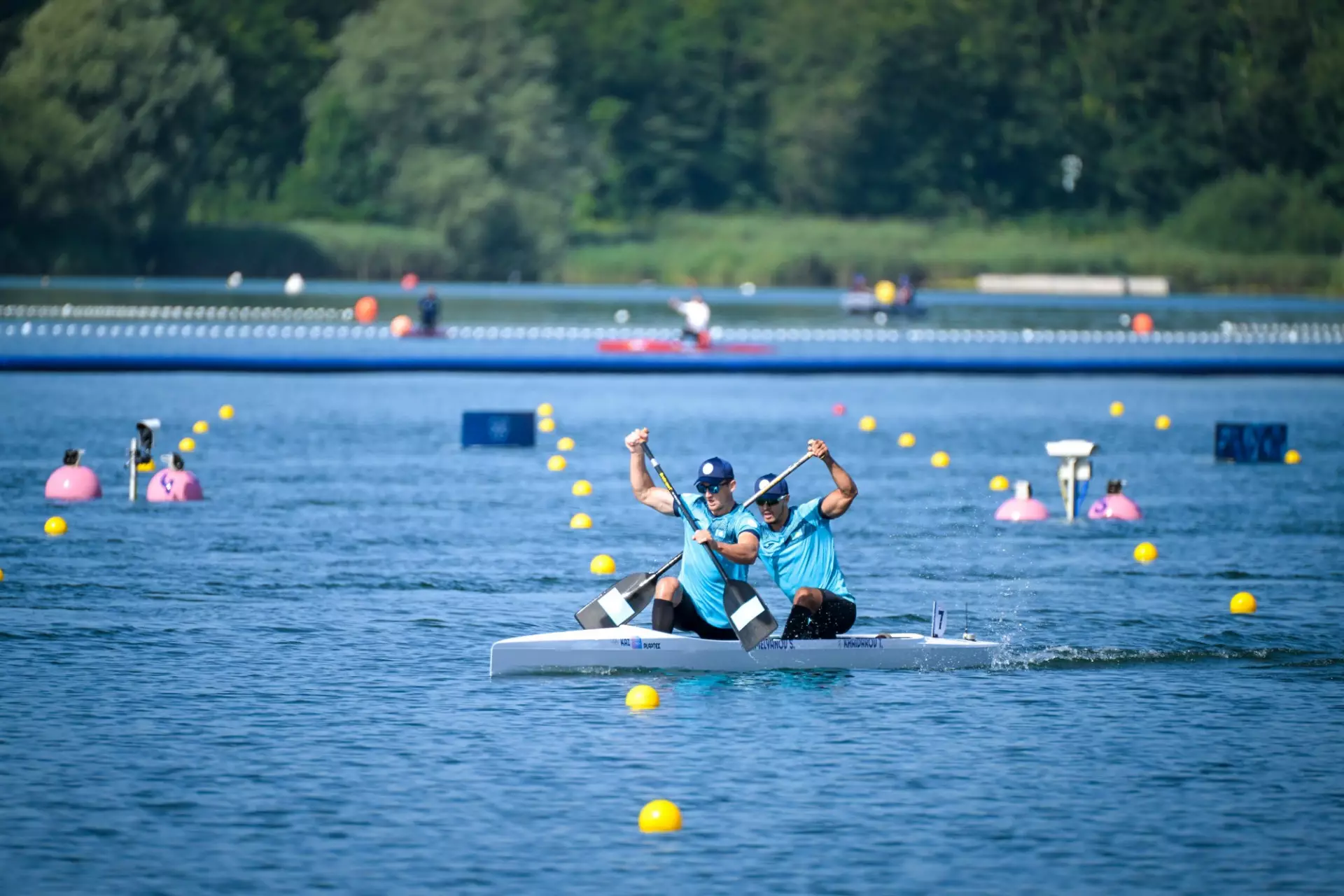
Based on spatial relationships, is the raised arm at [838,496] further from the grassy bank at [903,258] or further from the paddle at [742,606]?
the grassy bank at [903,258]

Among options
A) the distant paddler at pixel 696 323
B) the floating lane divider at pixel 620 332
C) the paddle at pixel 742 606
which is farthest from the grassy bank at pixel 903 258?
the paddle at pixel 742 606

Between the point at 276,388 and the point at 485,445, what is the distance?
38.7 ft

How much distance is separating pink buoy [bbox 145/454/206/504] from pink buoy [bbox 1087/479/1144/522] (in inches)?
370

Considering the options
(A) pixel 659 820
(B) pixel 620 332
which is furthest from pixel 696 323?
(A) pixel 659 820

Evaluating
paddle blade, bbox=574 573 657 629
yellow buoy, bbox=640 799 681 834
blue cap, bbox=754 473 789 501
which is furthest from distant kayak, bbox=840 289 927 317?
yellow buoy, bbox=640 799 681 834

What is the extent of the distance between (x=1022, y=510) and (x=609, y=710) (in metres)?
10.9

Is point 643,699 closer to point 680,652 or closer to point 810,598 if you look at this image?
point 680,652

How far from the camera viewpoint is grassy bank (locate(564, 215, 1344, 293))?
104250mm

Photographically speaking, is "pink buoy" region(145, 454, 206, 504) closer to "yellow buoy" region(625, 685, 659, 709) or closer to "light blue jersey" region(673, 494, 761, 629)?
"light blue jersey" region(673, 494, 761, 629)

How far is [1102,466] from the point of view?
2947 centimetres

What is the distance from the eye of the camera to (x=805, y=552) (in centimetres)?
1427

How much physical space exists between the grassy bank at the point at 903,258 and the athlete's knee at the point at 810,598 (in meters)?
90.7

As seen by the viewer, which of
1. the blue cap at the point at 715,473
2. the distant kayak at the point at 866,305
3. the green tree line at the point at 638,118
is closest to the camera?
the blue cap at the point at 715,473

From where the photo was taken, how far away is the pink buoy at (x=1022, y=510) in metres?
23.4
